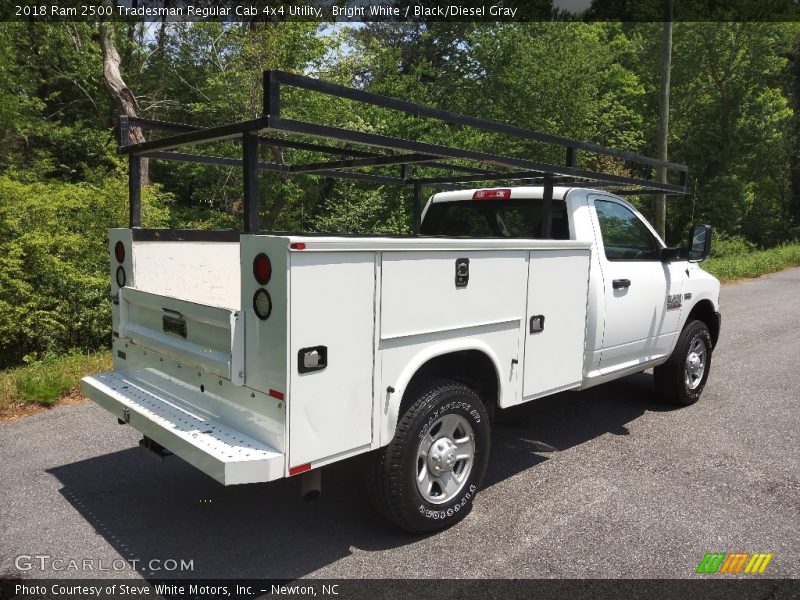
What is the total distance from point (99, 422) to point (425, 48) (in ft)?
78.9

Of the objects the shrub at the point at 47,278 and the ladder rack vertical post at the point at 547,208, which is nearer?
the ladder rack vertical post at the point at 547,208

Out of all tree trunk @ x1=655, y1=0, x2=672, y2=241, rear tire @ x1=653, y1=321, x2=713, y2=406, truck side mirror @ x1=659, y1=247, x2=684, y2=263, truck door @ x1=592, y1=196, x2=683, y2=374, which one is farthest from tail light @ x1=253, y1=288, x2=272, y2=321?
tree trunk @ x1=655, y1=0, x2=672, y2=241

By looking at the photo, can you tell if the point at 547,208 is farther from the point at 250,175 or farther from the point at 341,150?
the point at 250,175

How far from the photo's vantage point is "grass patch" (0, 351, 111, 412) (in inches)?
233

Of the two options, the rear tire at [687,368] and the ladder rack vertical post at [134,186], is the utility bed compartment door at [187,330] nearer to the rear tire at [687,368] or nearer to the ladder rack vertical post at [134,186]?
Result: the ladder rack vertical post at [134,186]

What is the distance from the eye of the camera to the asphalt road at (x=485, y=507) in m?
3.39

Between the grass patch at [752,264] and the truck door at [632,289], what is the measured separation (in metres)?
12.5

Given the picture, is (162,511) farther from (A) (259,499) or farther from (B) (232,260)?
(B) (232,260)

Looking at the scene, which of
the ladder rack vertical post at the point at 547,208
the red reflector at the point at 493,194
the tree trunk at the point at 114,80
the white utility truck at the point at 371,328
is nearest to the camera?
the white utility truck at the point at 371,328

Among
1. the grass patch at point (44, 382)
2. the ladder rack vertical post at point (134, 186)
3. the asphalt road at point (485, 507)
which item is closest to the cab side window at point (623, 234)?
the asphalt road at point (485, 507)

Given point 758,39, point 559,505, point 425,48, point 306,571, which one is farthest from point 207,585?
point 758,39

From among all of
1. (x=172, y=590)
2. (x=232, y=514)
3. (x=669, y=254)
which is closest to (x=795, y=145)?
(x=669, y=254)

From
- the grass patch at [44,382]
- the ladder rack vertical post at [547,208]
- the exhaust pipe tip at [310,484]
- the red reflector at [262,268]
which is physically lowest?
the grass patch at [44,382]

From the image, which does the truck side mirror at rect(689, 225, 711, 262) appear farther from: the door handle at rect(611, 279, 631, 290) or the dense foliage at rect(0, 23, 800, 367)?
the dense foliage at rect(0, 23, 800, 367)
